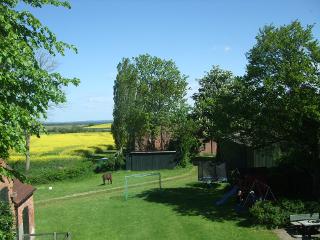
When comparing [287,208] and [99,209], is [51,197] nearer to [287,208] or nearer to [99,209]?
[99,209]

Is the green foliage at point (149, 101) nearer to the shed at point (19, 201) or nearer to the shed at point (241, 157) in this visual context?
the shed at point (241, 157)

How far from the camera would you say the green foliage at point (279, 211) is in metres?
25.6

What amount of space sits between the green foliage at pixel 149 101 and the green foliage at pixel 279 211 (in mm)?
32178

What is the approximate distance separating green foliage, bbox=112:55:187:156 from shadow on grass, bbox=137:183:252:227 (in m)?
18.7

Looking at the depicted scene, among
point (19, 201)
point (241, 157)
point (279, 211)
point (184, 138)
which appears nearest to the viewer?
point (19, 201)

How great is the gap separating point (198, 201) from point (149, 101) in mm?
28685

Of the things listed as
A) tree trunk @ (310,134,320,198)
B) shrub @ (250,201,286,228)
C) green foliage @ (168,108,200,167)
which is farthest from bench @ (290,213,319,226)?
green foliage @ (168,108,200,167)

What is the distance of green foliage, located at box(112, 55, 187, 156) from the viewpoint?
2345 inches

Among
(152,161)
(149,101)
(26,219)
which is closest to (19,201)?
(26,219)

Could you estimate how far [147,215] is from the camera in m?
30.2

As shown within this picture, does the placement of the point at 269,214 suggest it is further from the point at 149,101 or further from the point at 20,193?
the point at 149,101

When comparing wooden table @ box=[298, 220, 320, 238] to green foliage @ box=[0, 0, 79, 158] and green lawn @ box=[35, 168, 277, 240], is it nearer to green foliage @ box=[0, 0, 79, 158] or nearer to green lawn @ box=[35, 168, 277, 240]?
green lawn @ box=[35, 168, 277, 240]

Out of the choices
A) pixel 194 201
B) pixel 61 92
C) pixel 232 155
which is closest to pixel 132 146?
pixel 232 155

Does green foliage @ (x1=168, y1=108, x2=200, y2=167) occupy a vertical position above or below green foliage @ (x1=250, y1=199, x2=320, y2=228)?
above
